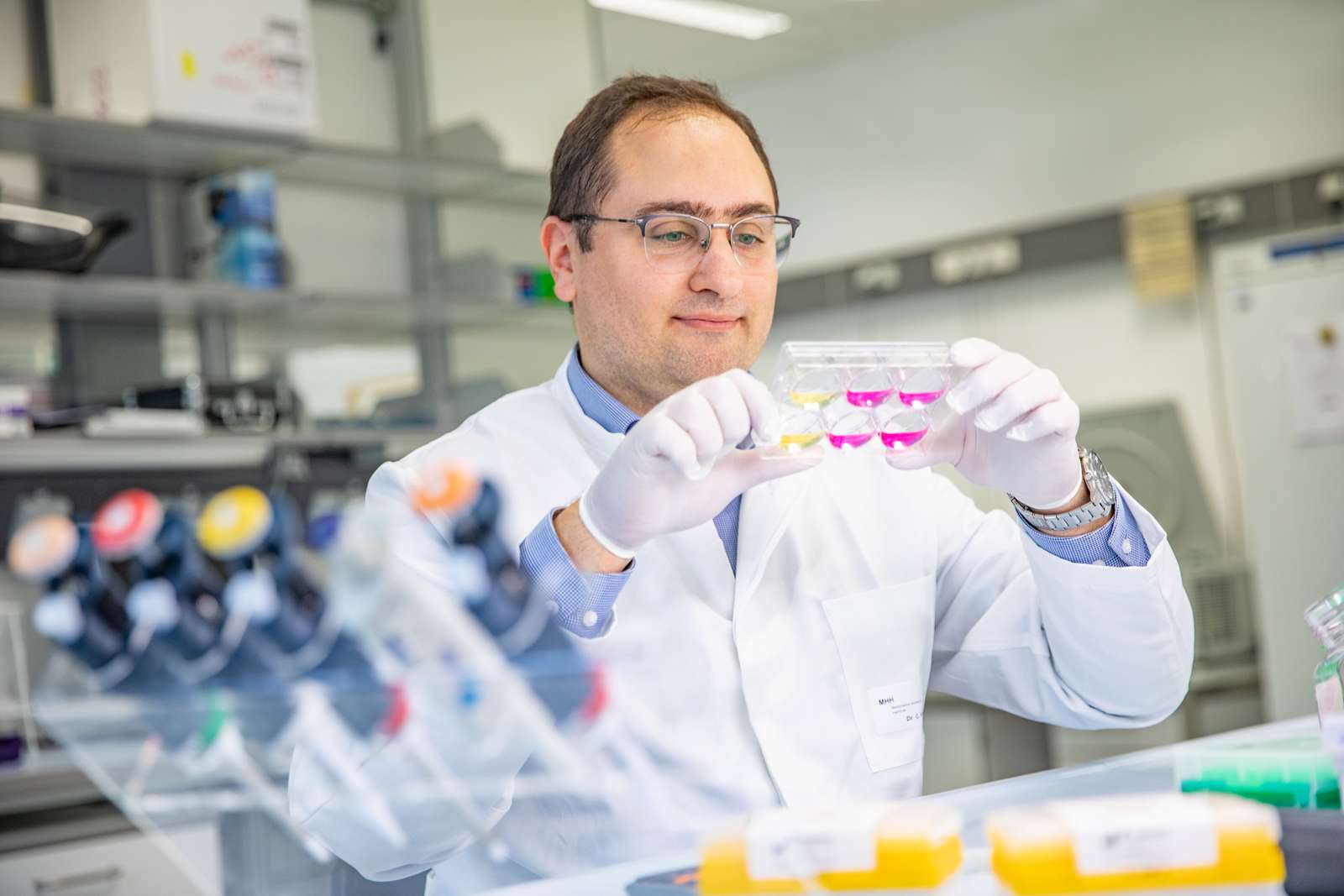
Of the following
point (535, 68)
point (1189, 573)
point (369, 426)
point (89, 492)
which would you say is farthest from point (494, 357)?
point (1189, 573)

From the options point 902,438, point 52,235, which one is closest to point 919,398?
point 902,438

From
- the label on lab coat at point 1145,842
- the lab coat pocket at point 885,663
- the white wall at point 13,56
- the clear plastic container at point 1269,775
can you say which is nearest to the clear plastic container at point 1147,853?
the label on lab coat at point 1145,842

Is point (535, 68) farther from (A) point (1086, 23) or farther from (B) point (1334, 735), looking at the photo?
(B) point (1334, 735)

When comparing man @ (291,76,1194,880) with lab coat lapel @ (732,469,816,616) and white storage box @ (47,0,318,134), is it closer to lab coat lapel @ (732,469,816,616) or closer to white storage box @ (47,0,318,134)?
lab coat lapel @ (732,469,816,616)

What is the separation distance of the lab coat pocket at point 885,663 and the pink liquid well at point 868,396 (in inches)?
14.1

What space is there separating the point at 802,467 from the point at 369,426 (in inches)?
96.4

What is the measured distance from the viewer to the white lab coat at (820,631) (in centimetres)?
135

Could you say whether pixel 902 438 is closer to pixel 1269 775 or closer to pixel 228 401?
pixel 1269 775

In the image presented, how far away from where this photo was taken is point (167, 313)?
333 cm

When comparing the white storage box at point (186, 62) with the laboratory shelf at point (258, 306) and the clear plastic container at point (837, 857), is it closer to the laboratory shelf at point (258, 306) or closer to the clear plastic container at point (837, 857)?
the laboratory shelf at point (258, 306)

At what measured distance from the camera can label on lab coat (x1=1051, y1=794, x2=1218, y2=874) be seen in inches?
29.2

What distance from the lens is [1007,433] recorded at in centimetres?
124

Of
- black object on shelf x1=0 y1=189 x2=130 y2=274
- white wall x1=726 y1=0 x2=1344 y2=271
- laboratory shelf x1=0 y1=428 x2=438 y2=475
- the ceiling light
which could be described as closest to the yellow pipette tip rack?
laboratory shelf x1=0 y1=428 x2=438 y2=475

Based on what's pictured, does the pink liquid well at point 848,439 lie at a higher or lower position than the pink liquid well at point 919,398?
lower
